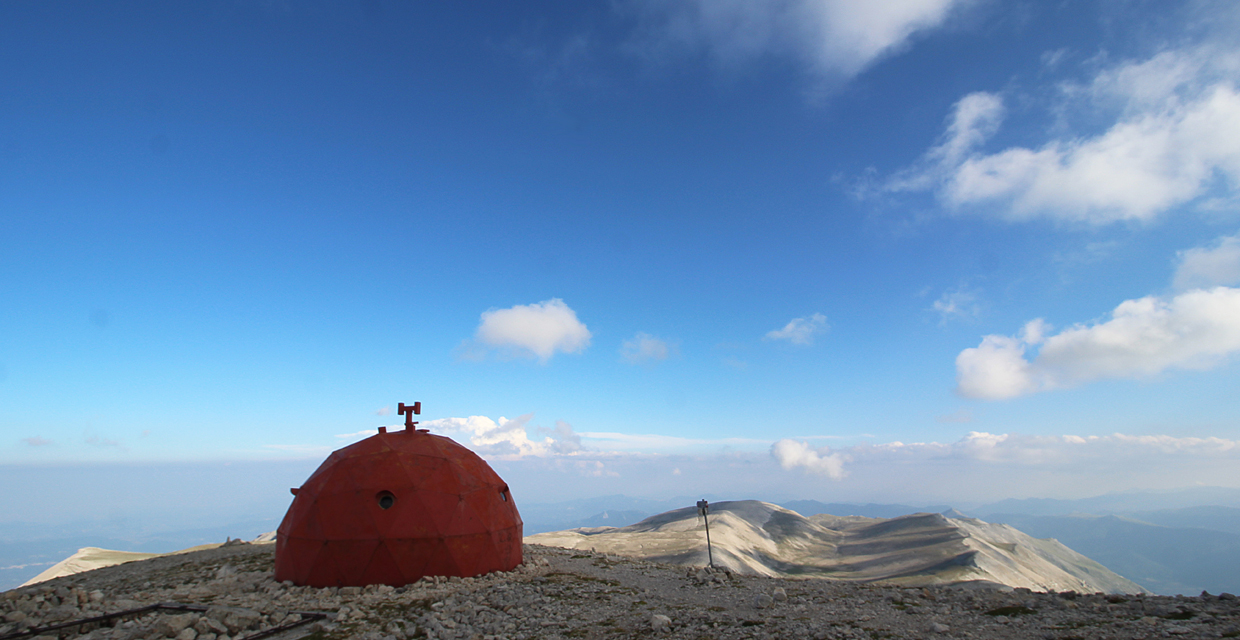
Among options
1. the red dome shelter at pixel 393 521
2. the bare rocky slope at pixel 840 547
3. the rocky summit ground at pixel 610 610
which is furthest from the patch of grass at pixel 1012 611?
the bare rocky slope at pixel 840 547

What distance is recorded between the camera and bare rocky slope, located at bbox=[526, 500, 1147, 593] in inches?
3374

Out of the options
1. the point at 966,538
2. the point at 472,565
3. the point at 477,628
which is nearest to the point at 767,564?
the point at 966,538

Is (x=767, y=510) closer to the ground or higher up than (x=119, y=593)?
closer to the ground

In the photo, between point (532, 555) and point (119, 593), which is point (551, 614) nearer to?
point (532, 555)

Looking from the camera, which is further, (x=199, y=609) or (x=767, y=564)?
(x=767, y=564)

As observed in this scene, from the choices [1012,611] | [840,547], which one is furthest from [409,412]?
[840,547]

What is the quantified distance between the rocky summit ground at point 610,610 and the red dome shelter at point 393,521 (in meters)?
0.82

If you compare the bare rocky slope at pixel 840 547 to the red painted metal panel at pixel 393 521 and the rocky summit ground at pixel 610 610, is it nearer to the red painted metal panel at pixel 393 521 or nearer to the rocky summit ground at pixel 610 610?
the red painted metal panel at pixel 393 521

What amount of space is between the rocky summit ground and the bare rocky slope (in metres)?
48.9

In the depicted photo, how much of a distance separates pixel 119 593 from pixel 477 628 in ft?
56.6

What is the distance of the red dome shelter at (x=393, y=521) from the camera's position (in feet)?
68.7

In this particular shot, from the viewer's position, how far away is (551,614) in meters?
16.7

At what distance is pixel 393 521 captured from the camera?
21.6 m

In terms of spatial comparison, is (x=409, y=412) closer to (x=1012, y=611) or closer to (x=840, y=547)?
(x=1012, y=611)
